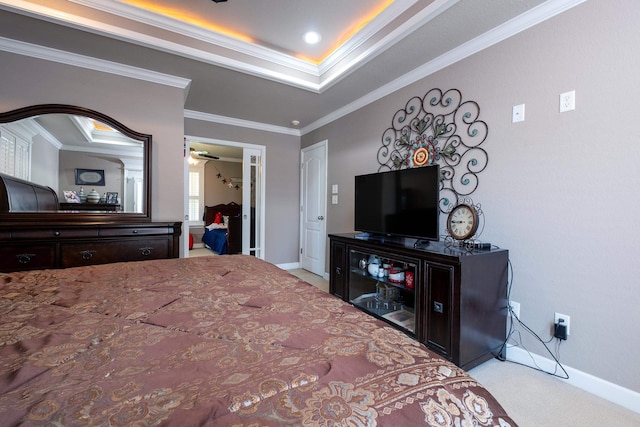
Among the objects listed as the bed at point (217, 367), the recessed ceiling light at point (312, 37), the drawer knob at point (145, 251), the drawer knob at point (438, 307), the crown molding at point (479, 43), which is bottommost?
the drawer knob at point (438, 307)

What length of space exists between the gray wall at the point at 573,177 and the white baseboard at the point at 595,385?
42 mm

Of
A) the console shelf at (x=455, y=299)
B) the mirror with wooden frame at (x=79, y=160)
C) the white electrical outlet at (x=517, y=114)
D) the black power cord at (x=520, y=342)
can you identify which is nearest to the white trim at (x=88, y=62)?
the mirror with wooden frame at (x=79, y=160)

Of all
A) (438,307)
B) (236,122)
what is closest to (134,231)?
(236,122)

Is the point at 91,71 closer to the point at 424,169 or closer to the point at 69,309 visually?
the point at 69,309

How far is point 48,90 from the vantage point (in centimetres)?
259

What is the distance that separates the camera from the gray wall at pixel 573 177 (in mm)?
1642

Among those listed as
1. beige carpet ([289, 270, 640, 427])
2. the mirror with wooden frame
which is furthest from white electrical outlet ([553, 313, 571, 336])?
the mirror with wooden frame

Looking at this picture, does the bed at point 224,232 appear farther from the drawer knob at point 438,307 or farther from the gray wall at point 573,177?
the gray wall at point 573,177

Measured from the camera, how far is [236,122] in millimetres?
4465

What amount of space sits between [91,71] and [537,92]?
12.8 ft

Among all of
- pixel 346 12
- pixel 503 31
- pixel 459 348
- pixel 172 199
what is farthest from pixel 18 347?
pixel 503 31

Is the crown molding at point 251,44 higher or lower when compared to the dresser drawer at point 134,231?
higher

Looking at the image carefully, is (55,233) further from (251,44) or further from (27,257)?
(251,44)

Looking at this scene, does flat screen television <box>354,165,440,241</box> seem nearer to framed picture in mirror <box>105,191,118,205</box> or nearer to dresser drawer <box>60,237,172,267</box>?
dresser drawer <box>60,237,172,267</box>
